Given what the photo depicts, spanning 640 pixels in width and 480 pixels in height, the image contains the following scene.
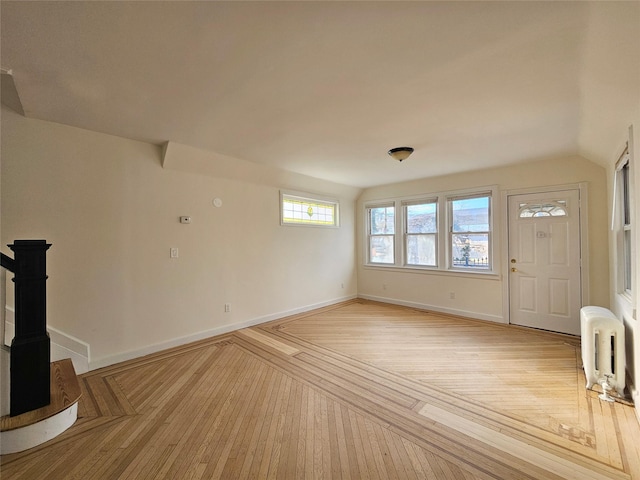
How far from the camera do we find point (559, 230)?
387cm

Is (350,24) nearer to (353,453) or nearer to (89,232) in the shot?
(353,453)

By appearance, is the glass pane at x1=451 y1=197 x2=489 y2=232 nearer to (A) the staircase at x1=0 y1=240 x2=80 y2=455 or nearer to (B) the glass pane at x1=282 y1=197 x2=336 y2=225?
(B) the glass pane at x1=282 y1=197 x2=336 y2=225

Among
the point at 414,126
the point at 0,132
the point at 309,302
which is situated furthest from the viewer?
the point at 309,302

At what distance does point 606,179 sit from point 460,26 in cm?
364

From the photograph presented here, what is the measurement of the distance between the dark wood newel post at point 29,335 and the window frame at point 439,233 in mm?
5105

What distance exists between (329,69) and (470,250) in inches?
160

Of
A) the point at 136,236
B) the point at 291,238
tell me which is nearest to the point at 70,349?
the point at 136,236

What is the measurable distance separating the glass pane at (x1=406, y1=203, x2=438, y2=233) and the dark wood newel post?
520 cm

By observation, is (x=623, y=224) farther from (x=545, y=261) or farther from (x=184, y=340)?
(x=184, y=340)

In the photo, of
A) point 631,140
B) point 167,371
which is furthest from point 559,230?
point 167,371

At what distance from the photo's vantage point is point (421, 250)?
5379 mm

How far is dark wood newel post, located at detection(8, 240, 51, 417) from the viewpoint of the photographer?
1.93m

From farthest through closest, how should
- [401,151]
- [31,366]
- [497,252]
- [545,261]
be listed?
1. [497,252]
2. [545,261]
3. [401,151]
4. [31,366]

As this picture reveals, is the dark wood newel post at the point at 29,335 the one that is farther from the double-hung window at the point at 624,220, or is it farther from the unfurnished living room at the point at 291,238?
the double-hung window at the point at 624,220
